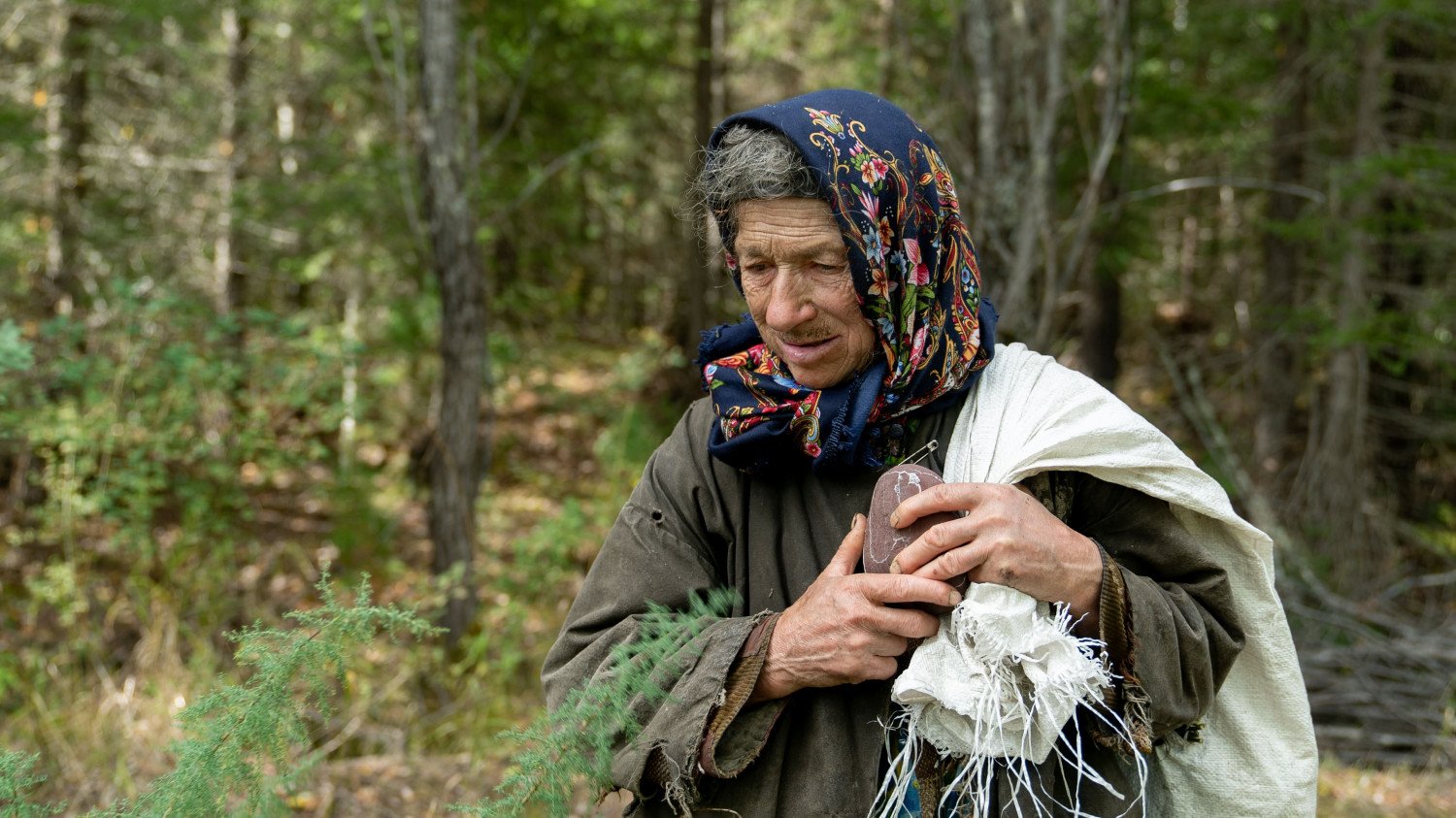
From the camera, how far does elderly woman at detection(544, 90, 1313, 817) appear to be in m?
1.54

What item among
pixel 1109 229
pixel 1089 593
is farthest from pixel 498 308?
pixel 1089 593

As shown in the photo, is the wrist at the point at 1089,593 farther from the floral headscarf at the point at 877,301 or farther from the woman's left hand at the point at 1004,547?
the floral headscarf at the point at 877,301

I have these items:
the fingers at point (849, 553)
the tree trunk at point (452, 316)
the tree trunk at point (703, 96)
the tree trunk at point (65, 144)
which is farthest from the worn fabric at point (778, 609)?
the tree trunk at point (703, 96)

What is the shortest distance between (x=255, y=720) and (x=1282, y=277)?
10.2m

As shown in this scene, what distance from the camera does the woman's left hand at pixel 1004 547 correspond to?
1.47 metres

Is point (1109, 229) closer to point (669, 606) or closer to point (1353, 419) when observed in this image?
point (1353, 419)

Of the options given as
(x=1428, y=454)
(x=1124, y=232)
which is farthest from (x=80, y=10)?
(x=1428, y=454)

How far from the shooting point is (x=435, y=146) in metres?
5.39

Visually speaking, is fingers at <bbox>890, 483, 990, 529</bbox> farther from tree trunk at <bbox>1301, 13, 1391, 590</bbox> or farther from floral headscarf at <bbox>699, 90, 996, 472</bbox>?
tree trunk at <bbox>1301, 13, 1391, 590</bbox>

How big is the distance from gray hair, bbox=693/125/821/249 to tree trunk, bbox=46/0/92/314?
24.8 ft

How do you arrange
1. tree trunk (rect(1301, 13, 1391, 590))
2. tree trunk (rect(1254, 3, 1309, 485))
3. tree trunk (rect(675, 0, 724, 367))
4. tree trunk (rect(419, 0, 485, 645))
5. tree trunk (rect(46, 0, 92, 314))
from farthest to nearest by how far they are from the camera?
tree trunk (rect(675, 0, 724, 367)) → tree trunk (rect(1254, 3, 1309, 485)) → tree trunk (rect(46, 0, 92, 314)) → tree trunk (rect(1301, 13, 1391, 590)) → tree trunk (rect(419, 0, 485, 645))

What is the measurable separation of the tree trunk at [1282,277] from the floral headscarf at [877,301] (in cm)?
843

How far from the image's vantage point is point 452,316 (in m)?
5.64

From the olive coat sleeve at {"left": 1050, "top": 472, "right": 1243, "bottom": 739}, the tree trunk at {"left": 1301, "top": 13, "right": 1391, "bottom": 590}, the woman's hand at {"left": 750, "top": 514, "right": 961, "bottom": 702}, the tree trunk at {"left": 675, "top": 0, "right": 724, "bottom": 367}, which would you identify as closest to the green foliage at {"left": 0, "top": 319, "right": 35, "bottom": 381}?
the woman's hand at {"left": 750, "top": 514, "right": 961, "bottom": 702}
